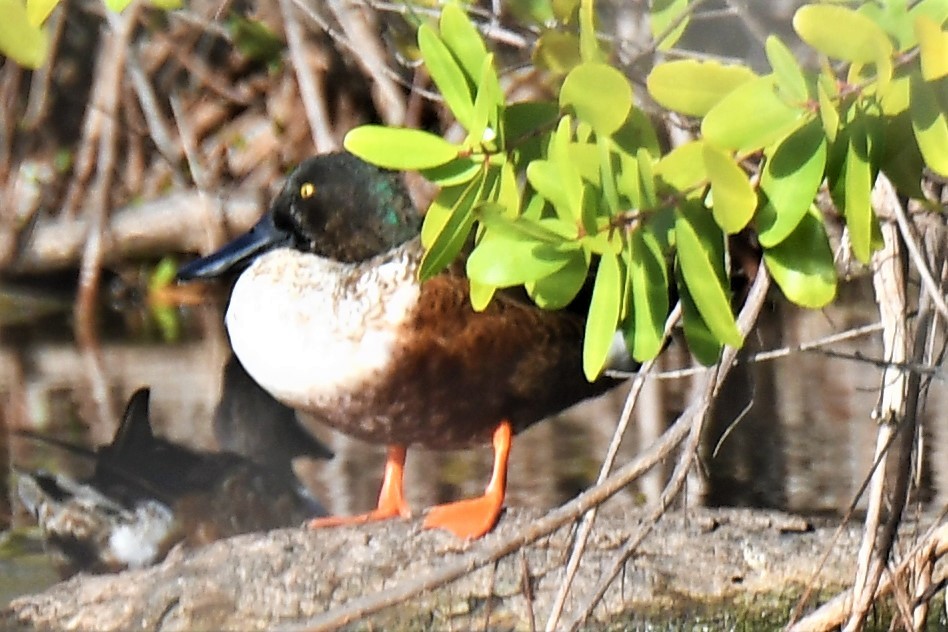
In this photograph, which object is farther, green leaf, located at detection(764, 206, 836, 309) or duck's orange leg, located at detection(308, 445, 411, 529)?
duck's orange leg, located at detection(308, 445, 411, 529)

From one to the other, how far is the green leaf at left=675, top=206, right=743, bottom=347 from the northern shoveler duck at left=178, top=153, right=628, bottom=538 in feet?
3.12

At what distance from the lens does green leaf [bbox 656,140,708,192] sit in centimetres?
114

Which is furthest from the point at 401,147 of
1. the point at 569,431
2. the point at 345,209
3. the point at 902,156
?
the point at 569,431

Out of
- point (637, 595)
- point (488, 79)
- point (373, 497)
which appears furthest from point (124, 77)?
point (488, 79)

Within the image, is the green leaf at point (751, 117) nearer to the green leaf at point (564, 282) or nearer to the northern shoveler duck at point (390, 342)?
the green leaf at point (564, 282)

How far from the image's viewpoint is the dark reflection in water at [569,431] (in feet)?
9.52

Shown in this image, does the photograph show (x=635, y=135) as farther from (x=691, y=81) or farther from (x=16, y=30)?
(x=16, y=30)

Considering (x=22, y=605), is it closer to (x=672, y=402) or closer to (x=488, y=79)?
(x=488, y=79)

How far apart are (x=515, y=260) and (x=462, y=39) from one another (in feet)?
0.62

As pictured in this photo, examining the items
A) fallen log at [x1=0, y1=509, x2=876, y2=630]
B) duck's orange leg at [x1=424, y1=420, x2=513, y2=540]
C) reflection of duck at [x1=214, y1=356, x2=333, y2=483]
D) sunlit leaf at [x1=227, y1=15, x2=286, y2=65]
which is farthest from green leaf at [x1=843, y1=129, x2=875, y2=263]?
sunlit leaf at [x1=227, y1=15, x2=286, y2=65]

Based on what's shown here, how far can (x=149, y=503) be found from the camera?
8.82 feet

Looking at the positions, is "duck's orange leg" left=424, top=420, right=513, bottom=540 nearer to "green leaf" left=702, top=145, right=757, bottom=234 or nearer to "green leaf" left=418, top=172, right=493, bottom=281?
"green leaf" left=418, top=172, right=493, bottom=281

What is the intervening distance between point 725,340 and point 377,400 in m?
1.00

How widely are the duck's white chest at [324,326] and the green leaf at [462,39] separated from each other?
0.89 meters
